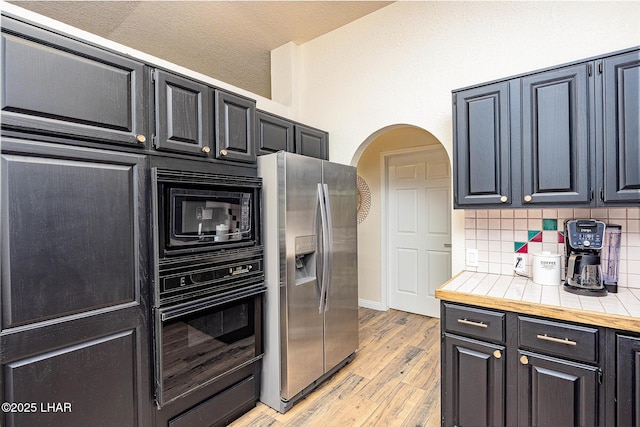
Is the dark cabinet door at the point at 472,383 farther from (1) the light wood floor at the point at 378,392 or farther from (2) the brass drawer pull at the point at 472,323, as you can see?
(1) the light wood floor at the point at 378,392

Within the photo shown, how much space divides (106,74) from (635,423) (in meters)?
2.83

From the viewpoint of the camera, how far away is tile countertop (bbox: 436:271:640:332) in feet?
4.47

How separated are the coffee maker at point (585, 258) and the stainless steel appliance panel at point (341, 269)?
147 centimetres

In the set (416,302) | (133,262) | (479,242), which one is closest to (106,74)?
(133,262)

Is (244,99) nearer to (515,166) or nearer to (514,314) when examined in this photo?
(515,166)

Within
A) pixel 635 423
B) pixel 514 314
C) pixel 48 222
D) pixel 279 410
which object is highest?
pixel 48 222

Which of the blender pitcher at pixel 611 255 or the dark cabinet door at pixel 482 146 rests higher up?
the dark cabinet door at pixel 482 146

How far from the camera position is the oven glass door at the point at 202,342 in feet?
5.32

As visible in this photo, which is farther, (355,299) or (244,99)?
(355,299)

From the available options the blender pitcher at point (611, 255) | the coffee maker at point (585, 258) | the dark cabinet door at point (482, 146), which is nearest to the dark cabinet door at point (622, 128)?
the coffee maker at point (585, 258)

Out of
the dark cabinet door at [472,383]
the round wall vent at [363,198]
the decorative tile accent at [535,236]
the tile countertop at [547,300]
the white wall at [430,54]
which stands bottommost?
the dark cabinet door at [472,383]

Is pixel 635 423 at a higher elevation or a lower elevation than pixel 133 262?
lower

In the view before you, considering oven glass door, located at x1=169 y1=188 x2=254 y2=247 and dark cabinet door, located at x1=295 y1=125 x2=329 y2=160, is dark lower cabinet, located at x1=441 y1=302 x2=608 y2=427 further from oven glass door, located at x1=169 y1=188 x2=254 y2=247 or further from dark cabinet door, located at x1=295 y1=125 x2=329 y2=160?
dark cabinet door, located at x1=295 y1=125 x2=329 y2=160

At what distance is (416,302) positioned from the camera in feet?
13.0
